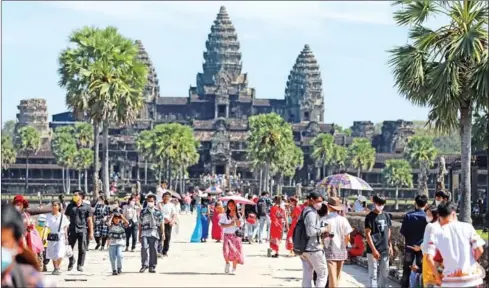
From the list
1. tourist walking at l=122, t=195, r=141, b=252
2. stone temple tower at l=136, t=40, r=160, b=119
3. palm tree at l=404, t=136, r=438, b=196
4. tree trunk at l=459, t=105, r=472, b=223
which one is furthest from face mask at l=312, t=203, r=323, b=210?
stone temple tower at l=136, t=40, r=160, b=119

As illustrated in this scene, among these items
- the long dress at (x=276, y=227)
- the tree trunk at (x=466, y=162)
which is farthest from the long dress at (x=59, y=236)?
the tree trunk at (x=466, y=162)

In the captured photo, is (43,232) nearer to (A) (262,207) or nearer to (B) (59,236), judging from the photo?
(B) (59,236)

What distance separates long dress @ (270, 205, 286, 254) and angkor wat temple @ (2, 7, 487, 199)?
364 feet

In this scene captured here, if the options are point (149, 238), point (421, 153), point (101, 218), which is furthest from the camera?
point (421, 153)

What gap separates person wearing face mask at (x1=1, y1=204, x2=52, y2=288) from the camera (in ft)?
18.8

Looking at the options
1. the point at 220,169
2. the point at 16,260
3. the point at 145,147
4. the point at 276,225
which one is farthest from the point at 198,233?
the point at 220,169

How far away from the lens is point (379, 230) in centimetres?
1509

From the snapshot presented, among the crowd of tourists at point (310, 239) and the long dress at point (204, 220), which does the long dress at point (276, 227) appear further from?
the long dress at point (204, 220)

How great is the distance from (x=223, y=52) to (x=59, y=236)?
163 m

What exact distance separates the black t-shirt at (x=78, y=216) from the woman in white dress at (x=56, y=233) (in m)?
1.25

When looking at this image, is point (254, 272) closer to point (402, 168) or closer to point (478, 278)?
point (478, 278)

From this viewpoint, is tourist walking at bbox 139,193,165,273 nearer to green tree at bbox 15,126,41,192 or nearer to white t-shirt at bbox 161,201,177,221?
white t-shirt at bbox 161,201,177,221

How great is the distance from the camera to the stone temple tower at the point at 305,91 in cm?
18000

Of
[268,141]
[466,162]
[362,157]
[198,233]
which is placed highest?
[268,141]
